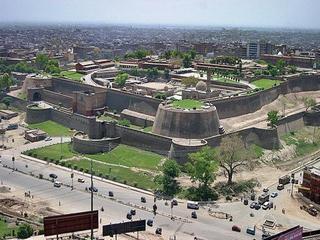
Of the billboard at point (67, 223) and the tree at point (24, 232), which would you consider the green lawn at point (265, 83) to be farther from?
the billboard at point (67, 223)

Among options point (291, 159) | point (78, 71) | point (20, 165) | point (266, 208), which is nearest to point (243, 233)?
point (266, 208)

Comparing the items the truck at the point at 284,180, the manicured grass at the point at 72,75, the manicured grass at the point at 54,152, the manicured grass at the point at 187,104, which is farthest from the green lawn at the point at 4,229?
the manicured grass at the point at 72,75

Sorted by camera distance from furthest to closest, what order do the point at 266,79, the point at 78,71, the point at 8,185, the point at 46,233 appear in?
the point at 78,71, the point at 266,79, the point at 8,185, the point at 46,233

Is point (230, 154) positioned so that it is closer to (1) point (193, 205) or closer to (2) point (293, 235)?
(1) point (193, 205)

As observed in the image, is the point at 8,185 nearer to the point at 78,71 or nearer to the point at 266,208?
the point at 266,208

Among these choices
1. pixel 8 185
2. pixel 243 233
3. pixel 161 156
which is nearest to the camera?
pixel 243 233

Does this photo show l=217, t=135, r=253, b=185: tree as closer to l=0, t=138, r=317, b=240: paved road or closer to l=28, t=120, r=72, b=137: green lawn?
l=0, t=138, r=317, b=240: paved road
